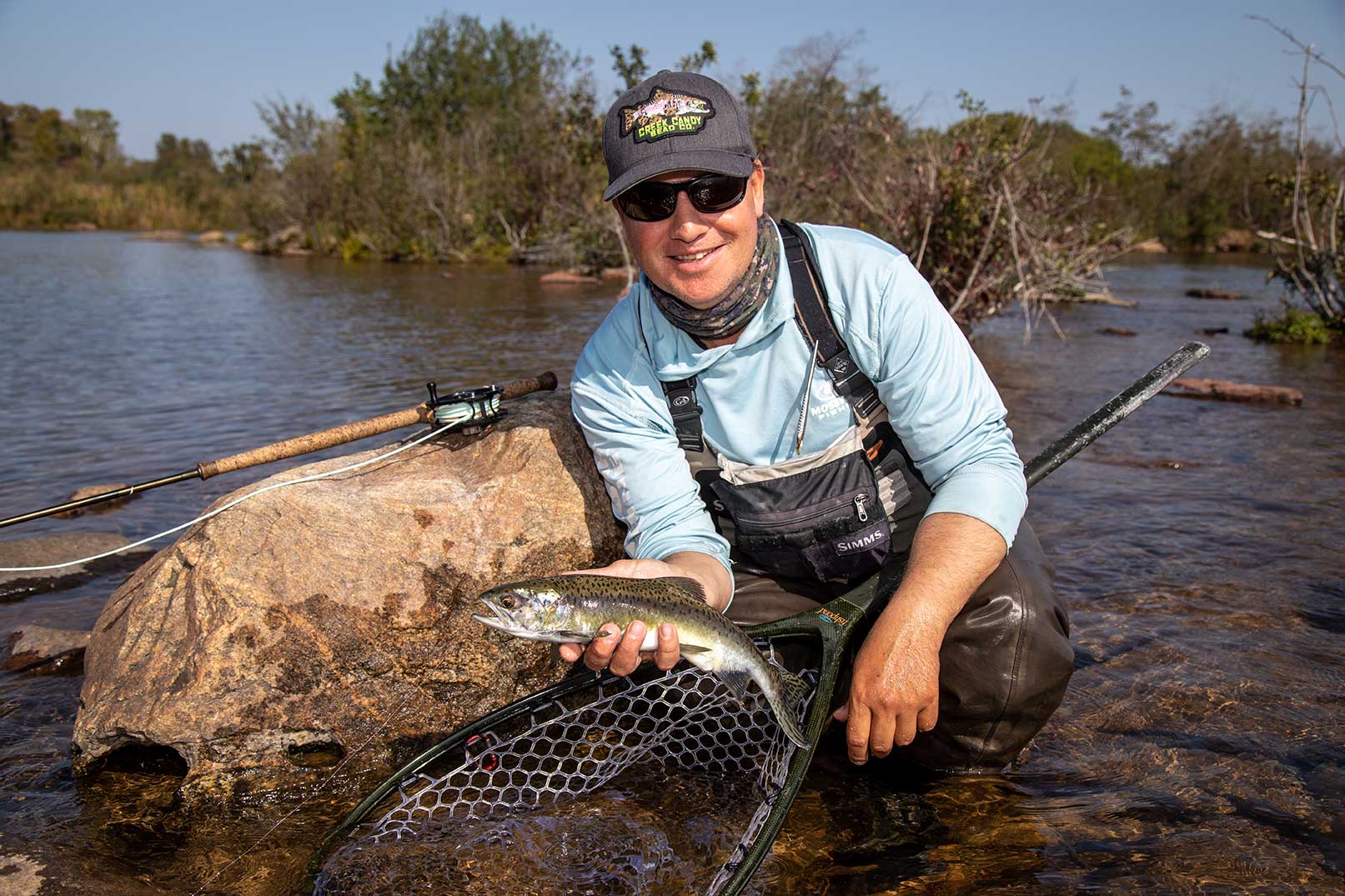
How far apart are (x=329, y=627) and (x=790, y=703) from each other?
6.95 feet

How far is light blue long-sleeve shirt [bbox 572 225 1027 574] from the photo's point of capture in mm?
3299

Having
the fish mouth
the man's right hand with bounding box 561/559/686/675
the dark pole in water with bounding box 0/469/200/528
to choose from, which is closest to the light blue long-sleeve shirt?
the man's right hand with bounding box 561/559/686/675

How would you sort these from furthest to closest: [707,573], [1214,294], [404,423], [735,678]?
1. [1214,294]
2. [404,423]
3. [707,573]
4. [735,678]

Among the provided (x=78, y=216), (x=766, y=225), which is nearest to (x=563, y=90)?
(x=766, y=225)

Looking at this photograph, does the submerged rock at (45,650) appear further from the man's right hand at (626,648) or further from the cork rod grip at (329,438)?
the man's right hand at (626,648)

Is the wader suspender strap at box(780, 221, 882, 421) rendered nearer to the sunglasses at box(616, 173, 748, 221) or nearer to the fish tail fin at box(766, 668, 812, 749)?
the sunglasses at box(616, 173, 748, 221)

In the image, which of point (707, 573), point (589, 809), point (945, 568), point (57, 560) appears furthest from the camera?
point (57, 560)

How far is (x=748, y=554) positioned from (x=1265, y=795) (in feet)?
7.62

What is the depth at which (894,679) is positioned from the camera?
9.93ft

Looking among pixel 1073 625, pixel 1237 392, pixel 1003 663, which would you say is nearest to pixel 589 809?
pixel 1003 663

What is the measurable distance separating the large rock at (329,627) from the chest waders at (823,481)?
99 centimetres

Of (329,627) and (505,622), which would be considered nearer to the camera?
(505,622)

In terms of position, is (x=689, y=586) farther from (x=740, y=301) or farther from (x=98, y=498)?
(x=98, y=498)

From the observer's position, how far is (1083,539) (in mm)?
7051
